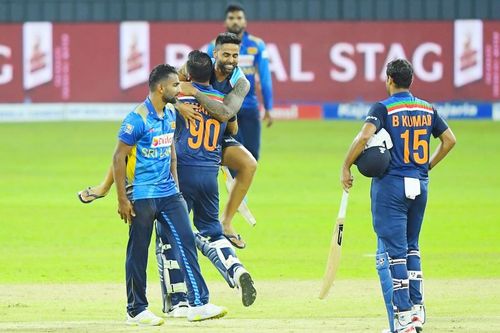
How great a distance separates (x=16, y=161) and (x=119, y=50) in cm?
974

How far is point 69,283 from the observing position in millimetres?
12742

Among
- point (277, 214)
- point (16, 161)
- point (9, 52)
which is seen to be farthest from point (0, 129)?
point (277, 214)

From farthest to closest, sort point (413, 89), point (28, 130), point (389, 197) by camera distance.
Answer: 1. point (413, 89)
2. point (28, 130)
3. point (389, 197)

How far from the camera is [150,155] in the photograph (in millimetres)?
9836

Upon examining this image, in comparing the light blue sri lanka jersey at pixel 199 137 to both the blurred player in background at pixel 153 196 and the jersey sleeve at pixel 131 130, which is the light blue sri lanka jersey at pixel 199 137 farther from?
the jersey sleeve at pixel 131 130

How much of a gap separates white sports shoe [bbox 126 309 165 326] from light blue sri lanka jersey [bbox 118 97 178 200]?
0.86m

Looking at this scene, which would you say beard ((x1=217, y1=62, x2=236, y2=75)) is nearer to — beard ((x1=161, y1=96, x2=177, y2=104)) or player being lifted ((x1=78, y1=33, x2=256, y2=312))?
player being lifted ((x1=78, y1=33, x2=256, y2=312))

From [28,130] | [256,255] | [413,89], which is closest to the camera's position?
[256,255]

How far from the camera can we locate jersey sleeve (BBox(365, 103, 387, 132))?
954 centimetres

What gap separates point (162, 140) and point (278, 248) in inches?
209

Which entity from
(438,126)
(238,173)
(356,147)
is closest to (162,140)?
(356,147)

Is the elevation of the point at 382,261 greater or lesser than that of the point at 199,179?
lesser

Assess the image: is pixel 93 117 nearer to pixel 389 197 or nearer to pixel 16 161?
pixel 16 161

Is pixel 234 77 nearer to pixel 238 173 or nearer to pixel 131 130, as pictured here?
pixel 238 173
